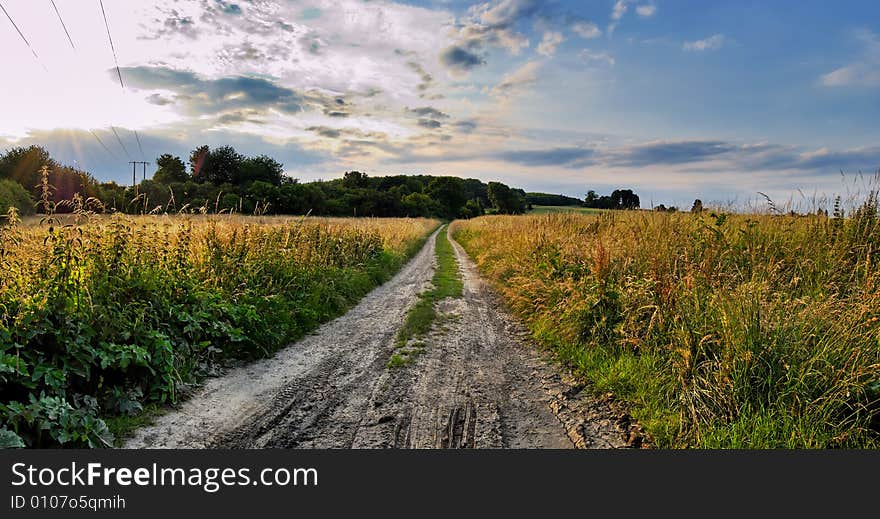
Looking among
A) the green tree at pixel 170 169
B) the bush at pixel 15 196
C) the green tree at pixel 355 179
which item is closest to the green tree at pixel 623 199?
the bush at pixel 15 196

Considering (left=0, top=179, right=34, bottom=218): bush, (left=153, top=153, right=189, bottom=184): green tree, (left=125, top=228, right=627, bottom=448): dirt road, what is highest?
(left=153, top=153, right=189, bottom=184): green tree

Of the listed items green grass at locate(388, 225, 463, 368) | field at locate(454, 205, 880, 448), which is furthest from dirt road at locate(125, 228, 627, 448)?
field at locate(454, 205, 880, 448)

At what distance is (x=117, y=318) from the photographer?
4.99 metres

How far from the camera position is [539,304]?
9.12 m

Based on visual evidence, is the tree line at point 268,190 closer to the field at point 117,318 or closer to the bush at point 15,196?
the bush at point 15,196

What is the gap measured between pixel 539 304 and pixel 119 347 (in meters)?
6.96

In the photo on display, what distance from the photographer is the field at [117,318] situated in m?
3.87

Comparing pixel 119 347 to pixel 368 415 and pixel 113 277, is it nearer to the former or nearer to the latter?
pixel 113 277

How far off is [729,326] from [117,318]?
6.53 m

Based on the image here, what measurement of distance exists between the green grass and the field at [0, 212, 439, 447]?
1.82 m

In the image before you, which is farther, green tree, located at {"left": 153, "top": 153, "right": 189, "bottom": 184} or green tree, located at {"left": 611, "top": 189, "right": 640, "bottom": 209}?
green tree, located at {"left": 153, "top": 153, "right": 189, "bottom": 184}

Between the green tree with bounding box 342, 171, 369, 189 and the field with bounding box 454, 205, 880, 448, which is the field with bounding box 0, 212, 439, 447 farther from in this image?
the green tree with bounding box 342, 171, 369, 189

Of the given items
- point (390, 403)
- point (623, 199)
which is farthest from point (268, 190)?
point (390, 403)

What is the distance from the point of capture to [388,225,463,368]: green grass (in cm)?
A: 671
